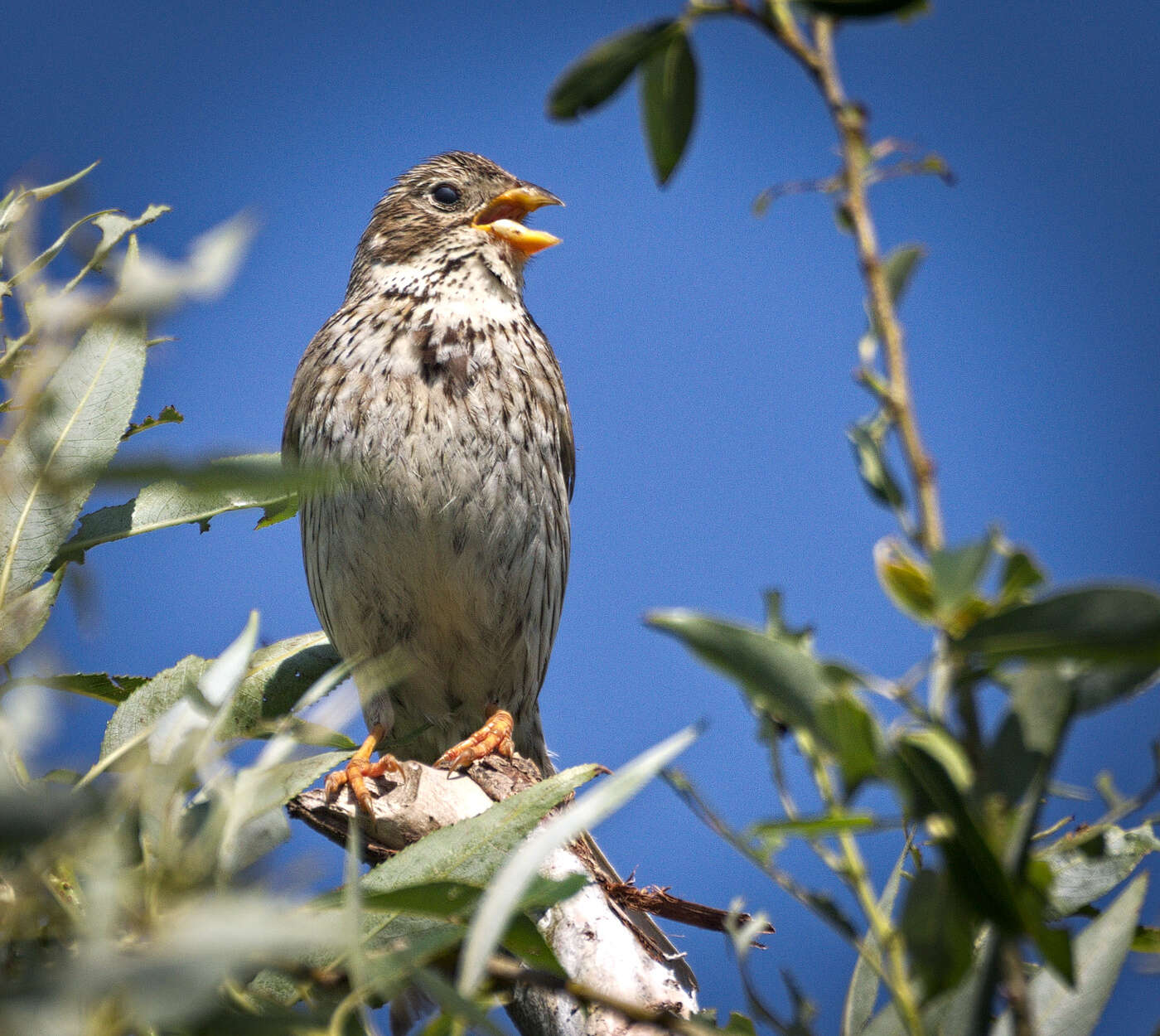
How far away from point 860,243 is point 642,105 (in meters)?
0.36

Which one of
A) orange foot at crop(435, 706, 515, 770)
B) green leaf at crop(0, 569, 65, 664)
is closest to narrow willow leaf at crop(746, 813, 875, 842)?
green leaf at crop(0, 569, 65, 664)

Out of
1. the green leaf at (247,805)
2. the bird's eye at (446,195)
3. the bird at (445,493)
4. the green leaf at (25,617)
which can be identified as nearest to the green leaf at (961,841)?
the green leaf at (247,805)

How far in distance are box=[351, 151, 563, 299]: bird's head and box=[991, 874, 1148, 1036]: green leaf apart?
4.04 metres

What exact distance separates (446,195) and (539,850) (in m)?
4.73

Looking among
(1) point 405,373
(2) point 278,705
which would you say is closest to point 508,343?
(1) point 405,373

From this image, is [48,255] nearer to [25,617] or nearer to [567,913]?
[25,617]

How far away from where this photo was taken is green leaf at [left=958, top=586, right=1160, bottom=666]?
0.78 m

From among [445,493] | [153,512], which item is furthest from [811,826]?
[445,493]

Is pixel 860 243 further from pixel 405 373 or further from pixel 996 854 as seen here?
pixel 405 373

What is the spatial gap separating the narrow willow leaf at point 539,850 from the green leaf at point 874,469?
24cm

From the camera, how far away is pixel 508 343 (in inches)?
179

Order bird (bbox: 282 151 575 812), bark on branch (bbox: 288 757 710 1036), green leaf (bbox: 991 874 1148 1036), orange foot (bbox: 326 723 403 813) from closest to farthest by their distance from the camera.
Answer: green leaf (bbox: 991 874 1148 1036) < bark on branch (bbox: 288 757 710 1036) < orange foot (bbox: 326 723 403 813) < bird (bbox: 282 151 575 812)

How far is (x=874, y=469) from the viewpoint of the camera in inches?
37.0

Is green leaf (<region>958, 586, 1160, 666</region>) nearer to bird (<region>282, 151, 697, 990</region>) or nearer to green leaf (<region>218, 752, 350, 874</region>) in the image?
green leaf (<region>218, 752, 350, 874</region>)
